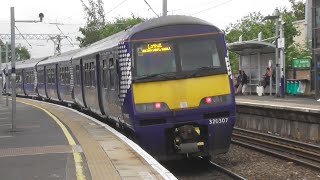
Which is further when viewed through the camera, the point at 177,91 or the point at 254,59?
the point at 254,59

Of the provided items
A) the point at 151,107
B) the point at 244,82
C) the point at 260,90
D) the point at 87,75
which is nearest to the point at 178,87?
the point at 151,107

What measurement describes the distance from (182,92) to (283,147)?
5.14 m

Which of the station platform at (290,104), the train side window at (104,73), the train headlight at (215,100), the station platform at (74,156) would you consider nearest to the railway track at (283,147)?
the station platform at (290,104)

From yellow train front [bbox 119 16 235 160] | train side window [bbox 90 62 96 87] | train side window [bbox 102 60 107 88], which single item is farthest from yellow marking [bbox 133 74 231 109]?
train side window [bbox 90 62 96 87]

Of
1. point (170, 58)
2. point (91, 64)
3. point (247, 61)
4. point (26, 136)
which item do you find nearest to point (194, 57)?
point (170, 58)

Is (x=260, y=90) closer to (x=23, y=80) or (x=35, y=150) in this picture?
(x=23, y=80)

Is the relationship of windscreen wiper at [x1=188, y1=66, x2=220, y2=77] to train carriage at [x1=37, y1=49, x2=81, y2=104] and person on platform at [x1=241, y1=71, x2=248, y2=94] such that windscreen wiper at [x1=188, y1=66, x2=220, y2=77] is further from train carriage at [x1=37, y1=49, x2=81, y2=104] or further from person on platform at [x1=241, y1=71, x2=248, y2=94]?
person on platform at [x1=241, y1=71, x2=248, y2=94]

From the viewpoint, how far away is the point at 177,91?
11.1 m

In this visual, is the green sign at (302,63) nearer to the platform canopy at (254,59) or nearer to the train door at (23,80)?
the platform canopy at (254,59)

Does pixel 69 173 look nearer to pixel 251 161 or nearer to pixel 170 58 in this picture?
pixel 170 58

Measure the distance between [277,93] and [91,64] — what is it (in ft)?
47.8

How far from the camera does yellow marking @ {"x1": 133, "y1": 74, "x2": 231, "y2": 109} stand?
436 inches

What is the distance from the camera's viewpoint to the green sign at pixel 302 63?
94.8 ft

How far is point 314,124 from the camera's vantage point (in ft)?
53.2
